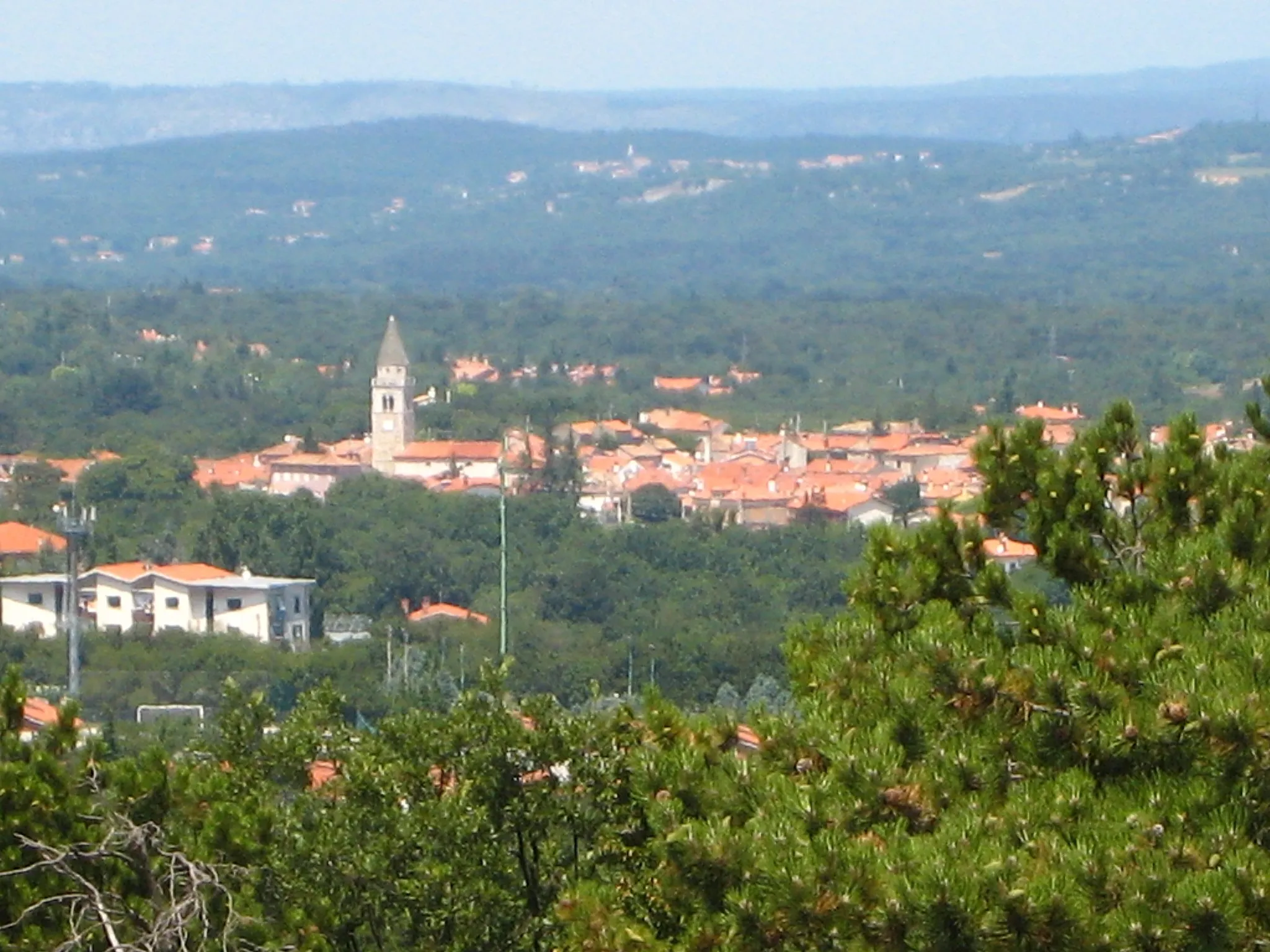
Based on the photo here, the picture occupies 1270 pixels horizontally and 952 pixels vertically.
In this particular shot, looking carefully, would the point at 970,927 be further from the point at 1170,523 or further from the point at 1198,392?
the point at 1198,392

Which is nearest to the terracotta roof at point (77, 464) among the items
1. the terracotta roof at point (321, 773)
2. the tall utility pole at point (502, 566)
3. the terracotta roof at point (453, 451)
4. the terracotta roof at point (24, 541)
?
the terracotta roof at point (24, 541)

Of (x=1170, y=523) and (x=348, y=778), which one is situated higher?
(x=1170, y=523)

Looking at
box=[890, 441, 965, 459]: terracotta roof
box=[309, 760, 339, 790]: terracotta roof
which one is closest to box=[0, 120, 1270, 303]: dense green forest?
box=[890, 441, 965, 459]: terracotta roof

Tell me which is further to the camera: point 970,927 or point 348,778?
point 348,778

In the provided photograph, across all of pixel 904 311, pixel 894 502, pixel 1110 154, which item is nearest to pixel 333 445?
pixel 894 502

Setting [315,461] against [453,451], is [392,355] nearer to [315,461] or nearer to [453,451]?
[453,451]
